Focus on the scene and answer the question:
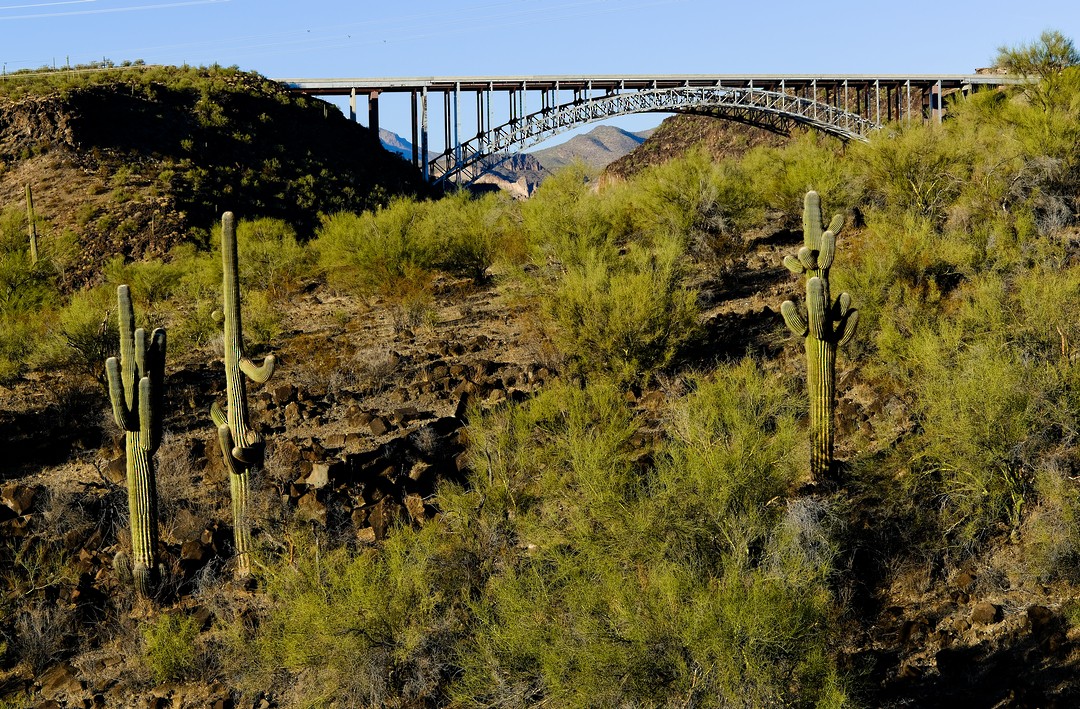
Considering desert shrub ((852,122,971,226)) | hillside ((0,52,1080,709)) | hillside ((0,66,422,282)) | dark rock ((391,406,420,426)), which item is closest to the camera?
hillside ((0,52,1080,709))

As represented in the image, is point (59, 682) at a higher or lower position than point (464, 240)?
lower

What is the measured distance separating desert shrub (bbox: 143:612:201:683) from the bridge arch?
33.2 m

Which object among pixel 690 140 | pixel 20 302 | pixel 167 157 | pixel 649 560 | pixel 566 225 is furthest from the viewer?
pixel 690 140

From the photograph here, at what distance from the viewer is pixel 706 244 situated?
2061cm

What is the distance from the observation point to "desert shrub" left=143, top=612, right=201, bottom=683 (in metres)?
9.21

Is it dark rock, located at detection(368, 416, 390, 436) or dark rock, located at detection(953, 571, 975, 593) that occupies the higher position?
dark rock, located at detection(368, 416, 390, 436)

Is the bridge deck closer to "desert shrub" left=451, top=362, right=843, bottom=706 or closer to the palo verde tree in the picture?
the palo verde tree

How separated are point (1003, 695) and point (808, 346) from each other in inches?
172

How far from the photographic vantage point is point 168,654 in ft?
30.3

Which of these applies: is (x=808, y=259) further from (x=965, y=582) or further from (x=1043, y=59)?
(x=1043, y=59)

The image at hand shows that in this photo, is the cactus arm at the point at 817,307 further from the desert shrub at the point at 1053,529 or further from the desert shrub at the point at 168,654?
the desert shrub at the point at 168,654

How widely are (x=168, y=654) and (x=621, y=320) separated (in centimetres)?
780

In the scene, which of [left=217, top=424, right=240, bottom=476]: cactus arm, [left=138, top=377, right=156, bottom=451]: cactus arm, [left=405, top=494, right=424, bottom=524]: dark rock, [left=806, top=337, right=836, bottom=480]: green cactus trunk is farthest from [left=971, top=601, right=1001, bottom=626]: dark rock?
[left=138, top=377, right=156, bottom=451]: cactus arm

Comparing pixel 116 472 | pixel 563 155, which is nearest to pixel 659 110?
pixel 116 472
